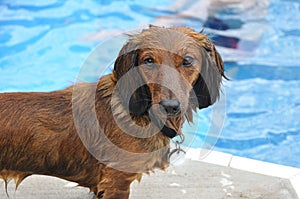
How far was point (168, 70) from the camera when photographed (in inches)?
102

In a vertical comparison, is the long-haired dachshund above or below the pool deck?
above

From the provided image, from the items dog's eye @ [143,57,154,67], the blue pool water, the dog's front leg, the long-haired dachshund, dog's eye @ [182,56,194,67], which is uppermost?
dog's eye @ [182,56,194,67]

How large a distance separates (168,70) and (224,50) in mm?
5125

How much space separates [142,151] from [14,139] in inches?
26.0

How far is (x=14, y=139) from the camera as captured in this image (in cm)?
292

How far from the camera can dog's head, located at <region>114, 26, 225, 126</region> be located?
8.40ft

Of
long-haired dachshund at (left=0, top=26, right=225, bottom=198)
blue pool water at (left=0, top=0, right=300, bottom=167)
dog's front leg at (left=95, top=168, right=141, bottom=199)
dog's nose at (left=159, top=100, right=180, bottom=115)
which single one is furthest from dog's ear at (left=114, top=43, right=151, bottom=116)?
blue pool water at (left=0, top=0, right=300, bottom=167)

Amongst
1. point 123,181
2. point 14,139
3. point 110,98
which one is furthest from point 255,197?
point 14,139

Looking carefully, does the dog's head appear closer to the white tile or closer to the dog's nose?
the dog's nose

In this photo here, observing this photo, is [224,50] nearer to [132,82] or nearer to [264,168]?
[264,168]

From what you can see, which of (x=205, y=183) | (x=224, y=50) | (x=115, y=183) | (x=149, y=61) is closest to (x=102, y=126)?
(x=115, y=183)

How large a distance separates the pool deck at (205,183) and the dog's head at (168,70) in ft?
3.21

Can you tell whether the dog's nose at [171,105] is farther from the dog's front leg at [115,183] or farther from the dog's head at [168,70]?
the dog's front leg at [115,183]

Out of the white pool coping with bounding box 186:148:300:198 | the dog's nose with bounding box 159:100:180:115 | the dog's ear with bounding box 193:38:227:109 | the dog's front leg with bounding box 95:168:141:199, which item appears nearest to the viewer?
the dog's nose with bounding box 159:100:180:115
